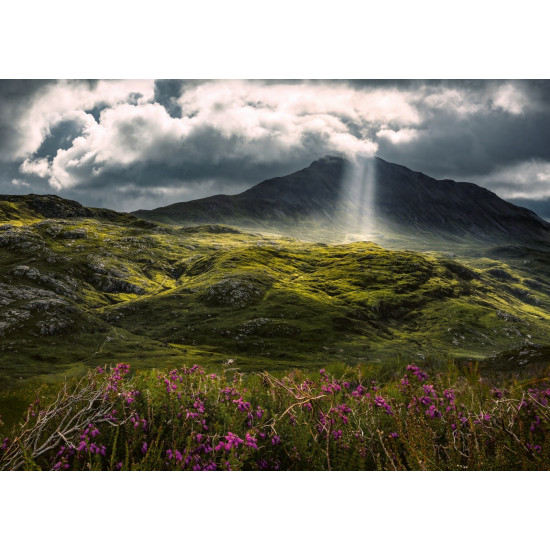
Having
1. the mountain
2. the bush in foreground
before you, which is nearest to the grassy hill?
the mountain

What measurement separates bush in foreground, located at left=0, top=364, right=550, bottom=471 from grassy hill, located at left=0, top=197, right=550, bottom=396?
56.7 metres

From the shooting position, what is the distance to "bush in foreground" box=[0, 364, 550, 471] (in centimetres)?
380

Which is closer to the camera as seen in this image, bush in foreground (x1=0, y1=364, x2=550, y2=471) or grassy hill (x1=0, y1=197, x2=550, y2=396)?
bush in foreground (x1=0, y1=364, x2=550, y2=471)

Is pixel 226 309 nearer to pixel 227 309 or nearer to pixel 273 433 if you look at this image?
pixel 227 309

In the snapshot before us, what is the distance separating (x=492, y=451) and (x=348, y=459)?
5.33 ft

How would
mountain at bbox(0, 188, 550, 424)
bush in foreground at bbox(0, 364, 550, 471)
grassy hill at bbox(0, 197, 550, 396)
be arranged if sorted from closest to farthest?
bush in foreground at bbox(0, 364, 550, 471)
mountain at bbox(0, 188, 550, 424)
grassy hill at bbox(0, 197, 550, 396)

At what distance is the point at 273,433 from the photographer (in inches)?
165

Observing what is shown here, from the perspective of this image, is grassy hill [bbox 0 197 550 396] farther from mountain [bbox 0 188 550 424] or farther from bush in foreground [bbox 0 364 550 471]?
bush in foreground [bbox 0 364 550 471]

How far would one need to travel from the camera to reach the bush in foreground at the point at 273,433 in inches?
150

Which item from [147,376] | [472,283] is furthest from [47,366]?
[472,283]

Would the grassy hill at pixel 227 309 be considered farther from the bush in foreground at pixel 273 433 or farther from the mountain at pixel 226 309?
the bush in foreground at pixel 273 433

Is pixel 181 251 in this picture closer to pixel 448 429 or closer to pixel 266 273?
pixel 266 273

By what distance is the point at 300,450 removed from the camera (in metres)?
4.06

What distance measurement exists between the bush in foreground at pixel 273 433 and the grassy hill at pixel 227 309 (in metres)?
56.7
